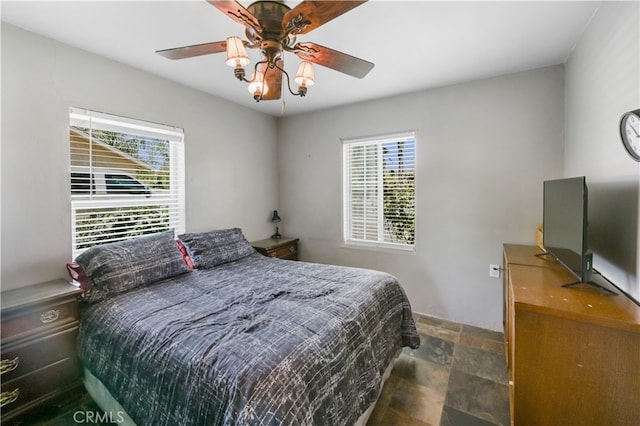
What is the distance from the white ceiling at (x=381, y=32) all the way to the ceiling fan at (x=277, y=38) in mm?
297

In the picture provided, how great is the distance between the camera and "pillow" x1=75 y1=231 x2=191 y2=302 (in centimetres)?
187

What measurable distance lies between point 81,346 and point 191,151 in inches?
74.9

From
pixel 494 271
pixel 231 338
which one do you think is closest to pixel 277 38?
pixel 231 338

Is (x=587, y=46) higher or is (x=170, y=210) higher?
(x=587, y=46)

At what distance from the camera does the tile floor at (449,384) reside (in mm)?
1686

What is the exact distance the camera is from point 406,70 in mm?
2484

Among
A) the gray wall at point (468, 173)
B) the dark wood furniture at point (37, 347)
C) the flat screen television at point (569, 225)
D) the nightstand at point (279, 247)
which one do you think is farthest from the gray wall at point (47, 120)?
the flat screen television at point (569, 225)

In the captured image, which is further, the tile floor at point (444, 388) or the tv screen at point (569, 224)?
the tile floor at point (444, 388)

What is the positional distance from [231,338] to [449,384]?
1.65 m

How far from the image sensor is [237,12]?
125cm

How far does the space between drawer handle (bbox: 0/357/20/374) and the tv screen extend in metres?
3.10

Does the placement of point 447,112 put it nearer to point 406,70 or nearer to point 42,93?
point 406,70

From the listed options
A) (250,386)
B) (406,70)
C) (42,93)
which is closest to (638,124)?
(406,70)

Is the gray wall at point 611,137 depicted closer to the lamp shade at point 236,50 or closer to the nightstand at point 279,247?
the lamp shade at point 236,50
